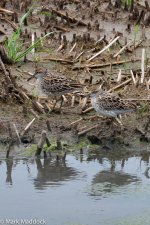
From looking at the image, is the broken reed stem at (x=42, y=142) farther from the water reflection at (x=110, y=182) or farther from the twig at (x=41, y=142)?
the water reflection at (x=110, y=182)

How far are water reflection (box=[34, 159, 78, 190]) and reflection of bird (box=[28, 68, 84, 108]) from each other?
1795 millimetres

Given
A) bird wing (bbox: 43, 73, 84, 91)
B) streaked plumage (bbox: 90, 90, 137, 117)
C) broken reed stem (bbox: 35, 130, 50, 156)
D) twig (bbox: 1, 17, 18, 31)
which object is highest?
twig (bbox: 1, 17, 18, 31)

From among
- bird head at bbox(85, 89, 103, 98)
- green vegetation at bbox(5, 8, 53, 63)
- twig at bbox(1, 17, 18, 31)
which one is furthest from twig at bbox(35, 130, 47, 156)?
twig at bbox(1, 17, 18, 31)

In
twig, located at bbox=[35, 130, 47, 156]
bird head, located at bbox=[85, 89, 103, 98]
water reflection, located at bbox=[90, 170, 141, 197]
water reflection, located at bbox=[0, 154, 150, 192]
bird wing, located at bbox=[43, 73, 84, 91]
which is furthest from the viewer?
bird wing, located at bbox=[43, 73, 84, 91]

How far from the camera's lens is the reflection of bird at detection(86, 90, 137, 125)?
11133 millimetres

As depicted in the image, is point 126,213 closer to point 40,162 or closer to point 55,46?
point 40,162

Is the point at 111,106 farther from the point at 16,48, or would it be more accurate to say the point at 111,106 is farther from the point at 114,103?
the point at 16,48

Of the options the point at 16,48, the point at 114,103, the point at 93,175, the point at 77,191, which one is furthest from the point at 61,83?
the point at 77,191

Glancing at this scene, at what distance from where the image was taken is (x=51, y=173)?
9969 mm

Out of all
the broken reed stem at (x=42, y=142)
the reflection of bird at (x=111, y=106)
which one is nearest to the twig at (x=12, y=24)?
the reflection of bird at (x=111, y=106)

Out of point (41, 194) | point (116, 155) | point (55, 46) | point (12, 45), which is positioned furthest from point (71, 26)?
point (41, 194)

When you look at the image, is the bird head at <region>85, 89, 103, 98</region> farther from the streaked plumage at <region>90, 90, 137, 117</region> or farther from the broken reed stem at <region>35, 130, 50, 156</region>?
the broken reed stem at <region>35, 130, 50, 156</region>

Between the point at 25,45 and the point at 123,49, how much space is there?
5.36ft

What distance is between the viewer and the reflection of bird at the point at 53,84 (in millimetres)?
11805
